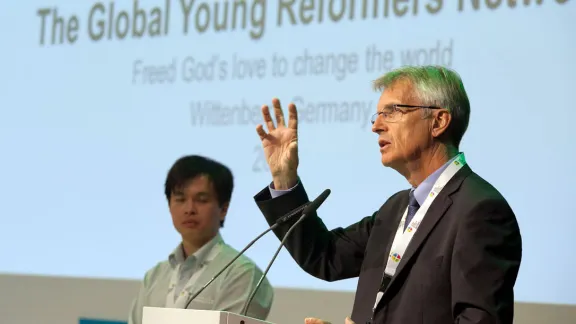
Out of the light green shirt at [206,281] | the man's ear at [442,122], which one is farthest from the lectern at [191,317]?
the light green shirt at [206,281]

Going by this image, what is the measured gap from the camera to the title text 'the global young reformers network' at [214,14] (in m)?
Answer: 4.15

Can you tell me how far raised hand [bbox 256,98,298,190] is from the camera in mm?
2691

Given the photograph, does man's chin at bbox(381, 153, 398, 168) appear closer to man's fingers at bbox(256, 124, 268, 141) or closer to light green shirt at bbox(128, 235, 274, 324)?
man's fingers at bbox(256, 124, 268, 141)

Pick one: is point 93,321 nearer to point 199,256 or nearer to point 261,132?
point 199,256

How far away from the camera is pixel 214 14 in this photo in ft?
15.6

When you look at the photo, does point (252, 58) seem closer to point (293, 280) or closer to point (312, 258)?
point (293, 280)

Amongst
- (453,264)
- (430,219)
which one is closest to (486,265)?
(453,264)

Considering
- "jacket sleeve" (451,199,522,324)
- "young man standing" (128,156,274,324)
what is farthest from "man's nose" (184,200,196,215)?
"jacket sleeve" (451,199,522,324)

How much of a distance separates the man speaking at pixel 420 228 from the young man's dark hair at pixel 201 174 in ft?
3.99

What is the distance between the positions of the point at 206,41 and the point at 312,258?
227 centimetres

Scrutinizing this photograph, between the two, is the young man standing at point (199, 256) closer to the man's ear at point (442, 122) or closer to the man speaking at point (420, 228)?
the man speaking at point (420, 228)

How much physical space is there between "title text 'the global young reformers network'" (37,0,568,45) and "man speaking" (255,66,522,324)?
58.9 inches

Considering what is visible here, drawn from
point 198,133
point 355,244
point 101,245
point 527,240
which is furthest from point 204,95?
point 355,244

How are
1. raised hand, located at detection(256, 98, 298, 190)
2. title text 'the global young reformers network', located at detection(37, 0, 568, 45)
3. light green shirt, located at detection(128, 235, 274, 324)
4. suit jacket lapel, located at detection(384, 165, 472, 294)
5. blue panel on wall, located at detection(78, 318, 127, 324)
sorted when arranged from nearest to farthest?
suit jacket lapel, located at detection(384, 165, 472, 294)
raised hand, located at detection(256, 98, 298, 190)
light green shirt, located at detection(128, 235, 274, 324)
title text 'the global young reformers network', located at detection(37, 0, 568, 45)
blue panel on wall, located at detection(78, 318, 127, 324)
